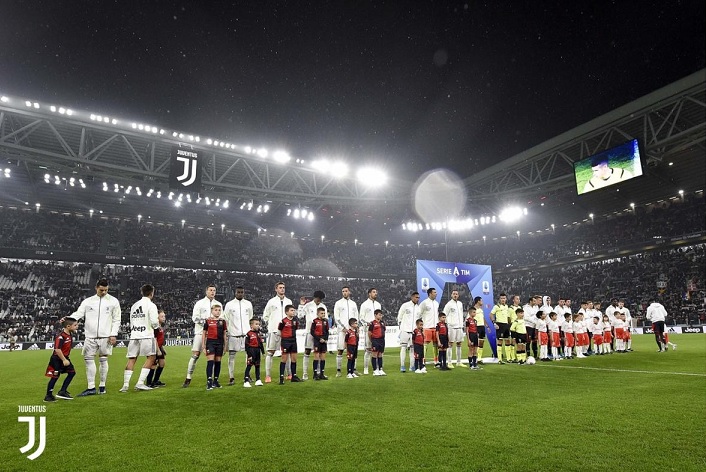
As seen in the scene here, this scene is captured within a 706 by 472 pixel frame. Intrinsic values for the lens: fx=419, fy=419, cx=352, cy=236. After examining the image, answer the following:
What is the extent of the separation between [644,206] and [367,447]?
39261 mm

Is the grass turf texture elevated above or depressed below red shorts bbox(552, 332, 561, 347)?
below

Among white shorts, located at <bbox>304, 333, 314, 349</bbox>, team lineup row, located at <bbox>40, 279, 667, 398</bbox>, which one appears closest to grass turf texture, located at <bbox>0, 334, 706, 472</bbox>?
team lineup row, located at <bbox>40, 279, 667, 398</bbox>

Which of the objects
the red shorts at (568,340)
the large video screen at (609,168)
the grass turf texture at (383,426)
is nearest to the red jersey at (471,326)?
the grass turf texture at (383,426)

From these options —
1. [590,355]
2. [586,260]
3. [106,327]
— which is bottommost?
[590,355]

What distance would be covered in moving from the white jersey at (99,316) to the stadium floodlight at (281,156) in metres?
14.3

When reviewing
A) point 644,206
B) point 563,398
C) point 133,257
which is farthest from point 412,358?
point 644,206

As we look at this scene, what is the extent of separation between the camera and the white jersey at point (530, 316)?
1348cm

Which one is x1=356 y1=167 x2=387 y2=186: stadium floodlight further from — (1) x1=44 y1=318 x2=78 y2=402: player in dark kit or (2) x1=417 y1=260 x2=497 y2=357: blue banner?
(1) x1=44 y1=318 x2=78 y2=402: player in dark kit

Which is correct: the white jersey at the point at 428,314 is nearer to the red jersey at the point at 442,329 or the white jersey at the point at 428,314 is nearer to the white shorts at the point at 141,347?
the red jersey at the point at 442,329

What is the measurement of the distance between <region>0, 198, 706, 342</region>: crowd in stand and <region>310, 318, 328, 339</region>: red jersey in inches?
928

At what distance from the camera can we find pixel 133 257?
34.3 metres

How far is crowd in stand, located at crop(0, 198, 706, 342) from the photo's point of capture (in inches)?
1203

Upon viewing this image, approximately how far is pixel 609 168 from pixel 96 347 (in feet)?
64.6

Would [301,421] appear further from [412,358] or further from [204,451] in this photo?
[412,358]
